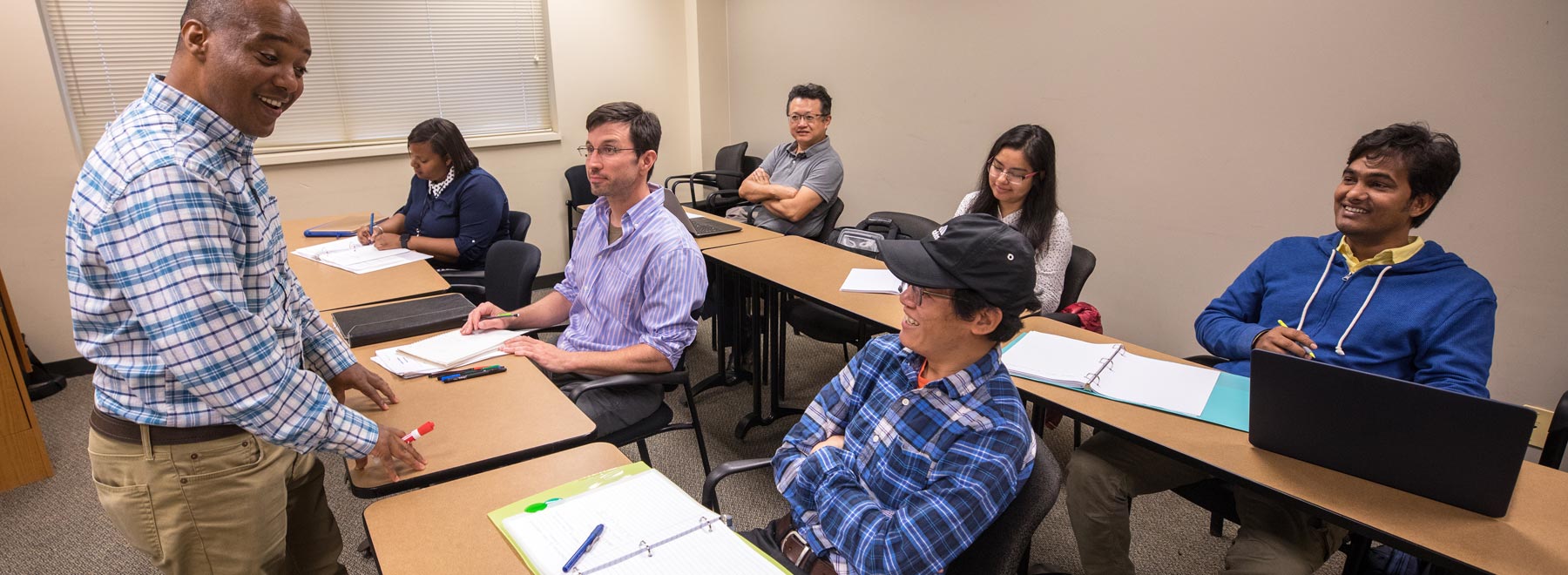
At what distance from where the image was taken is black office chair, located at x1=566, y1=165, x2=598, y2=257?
530 centimetres

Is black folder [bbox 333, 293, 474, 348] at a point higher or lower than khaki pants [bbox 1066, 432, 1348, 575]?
higher

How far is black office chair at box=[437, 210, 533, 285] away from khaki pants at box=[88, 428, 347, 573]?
5.82 feet

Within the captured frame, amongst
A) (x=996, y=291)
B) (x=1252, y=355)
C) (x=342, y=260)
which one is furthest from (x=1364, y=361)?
(x=342, y=260)

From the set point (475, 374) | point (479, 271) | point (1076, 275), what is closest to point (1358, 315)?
point (1076, 275)

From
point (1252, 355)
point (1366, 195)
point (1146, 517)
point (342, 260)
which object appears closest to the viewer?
point (1252, 355)

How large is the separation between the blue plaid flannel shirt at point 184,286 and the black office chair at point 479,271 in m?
1.87

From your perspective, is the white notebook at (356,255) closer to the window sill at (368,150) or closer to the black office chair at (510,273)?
the black office chair at (510,273)

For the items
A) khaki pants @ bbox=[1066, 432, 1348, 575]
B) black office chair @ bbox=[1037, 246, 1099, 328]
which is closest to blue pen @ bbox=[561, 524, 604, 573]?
khaki pants @ bbox=[1066, 432, 1348, 575]

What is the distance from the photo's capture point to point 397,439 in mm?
1352

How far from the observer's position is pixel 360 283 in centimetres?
273

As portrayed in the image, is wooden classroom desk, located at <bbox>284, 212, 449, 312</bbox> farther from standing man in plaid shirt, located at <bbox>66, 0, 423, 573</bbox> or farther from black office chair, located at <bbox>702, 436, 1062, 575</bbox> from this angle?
black office chair, located at <bbox>702, 436, 1062, 575</bbox>

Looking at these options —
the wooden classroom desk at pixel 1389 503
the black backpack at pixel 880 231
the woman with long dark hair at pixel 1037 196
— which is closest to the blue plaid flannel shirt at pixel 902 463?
the wooden classroom desk at pixel 1389 503

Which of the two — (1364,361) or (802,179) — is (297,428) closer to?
(1364,361)

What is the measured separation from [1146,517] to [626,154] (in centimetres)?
224
